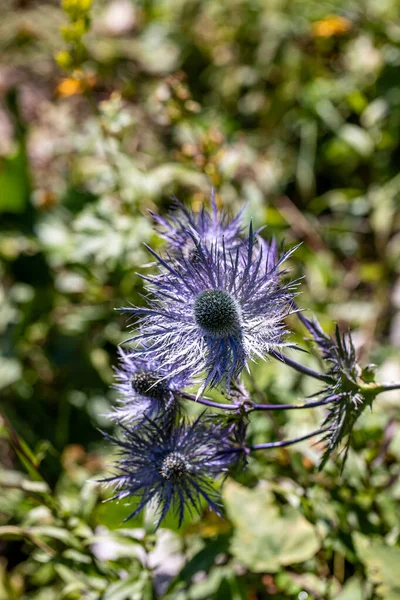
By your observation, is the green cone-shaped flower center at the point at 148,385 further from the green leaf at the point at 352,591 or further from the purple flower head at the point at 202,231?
the green leaf at the point at 352,591

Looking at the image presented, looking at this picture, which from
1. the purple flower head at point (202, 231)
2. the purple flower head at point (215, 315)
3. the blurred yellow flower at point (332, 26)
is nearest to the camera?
the purple flower head at point (215, 315)

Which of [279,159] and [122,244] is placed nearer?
[122,244]

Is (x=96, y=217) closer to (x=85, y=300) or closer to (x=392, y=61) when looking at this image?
(x=85, y=300)

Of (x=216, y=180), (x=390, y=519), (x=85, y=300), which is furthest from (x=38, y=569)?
(x=216, y=180)

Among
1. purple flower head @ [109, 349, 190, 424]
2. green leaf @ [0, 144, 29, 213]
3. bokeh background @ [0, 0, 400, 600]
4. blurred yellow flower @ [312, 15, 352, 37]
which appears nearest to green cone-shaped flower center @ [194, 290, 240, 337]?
A: purple flower head @ [109, 349, 190, 424]

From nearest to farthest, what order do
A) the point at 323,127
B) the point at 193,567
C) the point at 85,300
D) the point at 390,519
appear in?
the point at 193,567 → the point at 390,519 → the point at 85,300 → the point at 323,127

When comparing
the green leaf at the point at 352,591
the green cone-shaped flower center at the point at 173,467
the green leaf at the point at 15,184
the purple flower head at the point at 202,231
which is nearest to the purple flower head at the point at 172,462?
the green cone-shaped flower center at the point at 173,467

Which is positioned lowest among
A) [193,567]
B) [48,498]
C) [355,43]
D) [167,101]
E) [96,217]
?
[193,567]

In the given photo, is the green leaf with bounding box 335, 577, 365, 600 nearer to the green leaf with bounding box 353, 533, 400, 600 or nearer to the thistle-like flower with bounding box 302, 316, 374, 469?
the green leaf with bounding box 353, 533, 400, 600

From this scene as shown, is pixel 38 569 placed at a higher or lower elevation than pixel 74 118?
lower
